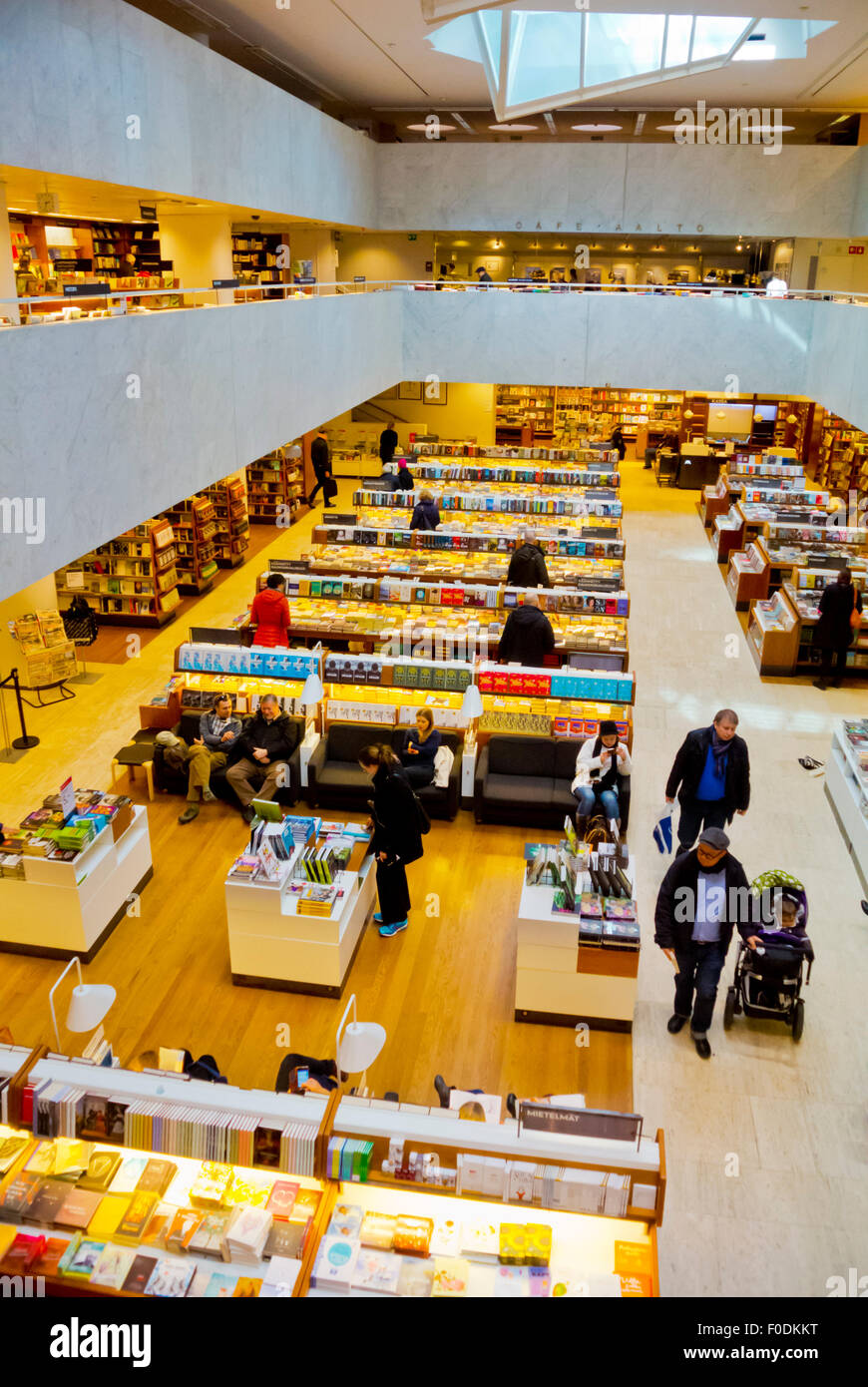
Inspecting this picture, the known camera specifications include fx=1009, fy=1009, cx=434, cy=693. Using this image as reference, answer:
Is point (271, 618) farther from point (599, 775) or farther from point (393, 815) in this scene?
point (393, 815)

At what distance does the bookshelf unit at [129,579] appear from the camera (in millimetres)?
12812

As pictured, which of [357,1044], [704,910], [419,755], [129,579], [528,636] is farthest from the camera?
[129,579]

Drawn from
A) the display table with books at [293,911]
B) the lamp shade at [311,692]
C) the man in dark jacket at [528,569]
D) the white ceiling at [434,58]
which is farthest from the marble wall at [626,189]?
the display table with books at [293,911]

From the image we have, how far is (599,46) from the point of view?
1436 cm

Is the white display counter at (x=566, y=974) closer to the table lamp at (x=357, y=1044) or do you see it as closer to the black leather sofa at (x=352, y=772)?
the table lamp at (x=357, y=1044)

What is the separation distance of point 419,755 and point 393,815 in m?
1.56

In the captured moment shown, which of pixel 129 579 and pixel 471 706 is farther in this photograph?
pixel 129 579

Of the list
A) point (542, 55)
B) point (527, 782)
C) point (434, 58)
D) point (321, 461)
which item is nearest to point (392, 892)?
point (527, 782)

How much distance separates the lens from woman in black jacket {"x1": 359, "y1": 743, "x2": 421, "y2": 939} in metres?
6.48

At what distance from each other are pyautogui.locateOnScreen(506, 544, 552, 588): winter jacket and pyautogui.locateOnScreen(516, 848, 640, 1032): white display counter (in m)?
6.32

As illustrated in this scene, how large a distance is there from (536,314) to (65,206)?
8.57 meters

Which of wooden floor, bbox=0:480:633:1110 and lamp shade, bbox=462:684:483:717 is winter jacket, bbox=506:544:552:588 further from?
wooden floor, bbox=0:480:633:1110

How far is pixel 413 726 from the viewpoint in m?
8.73

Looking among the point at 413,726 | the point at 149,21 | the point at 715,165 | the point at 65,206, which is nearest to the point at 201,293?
the point at 149,21
